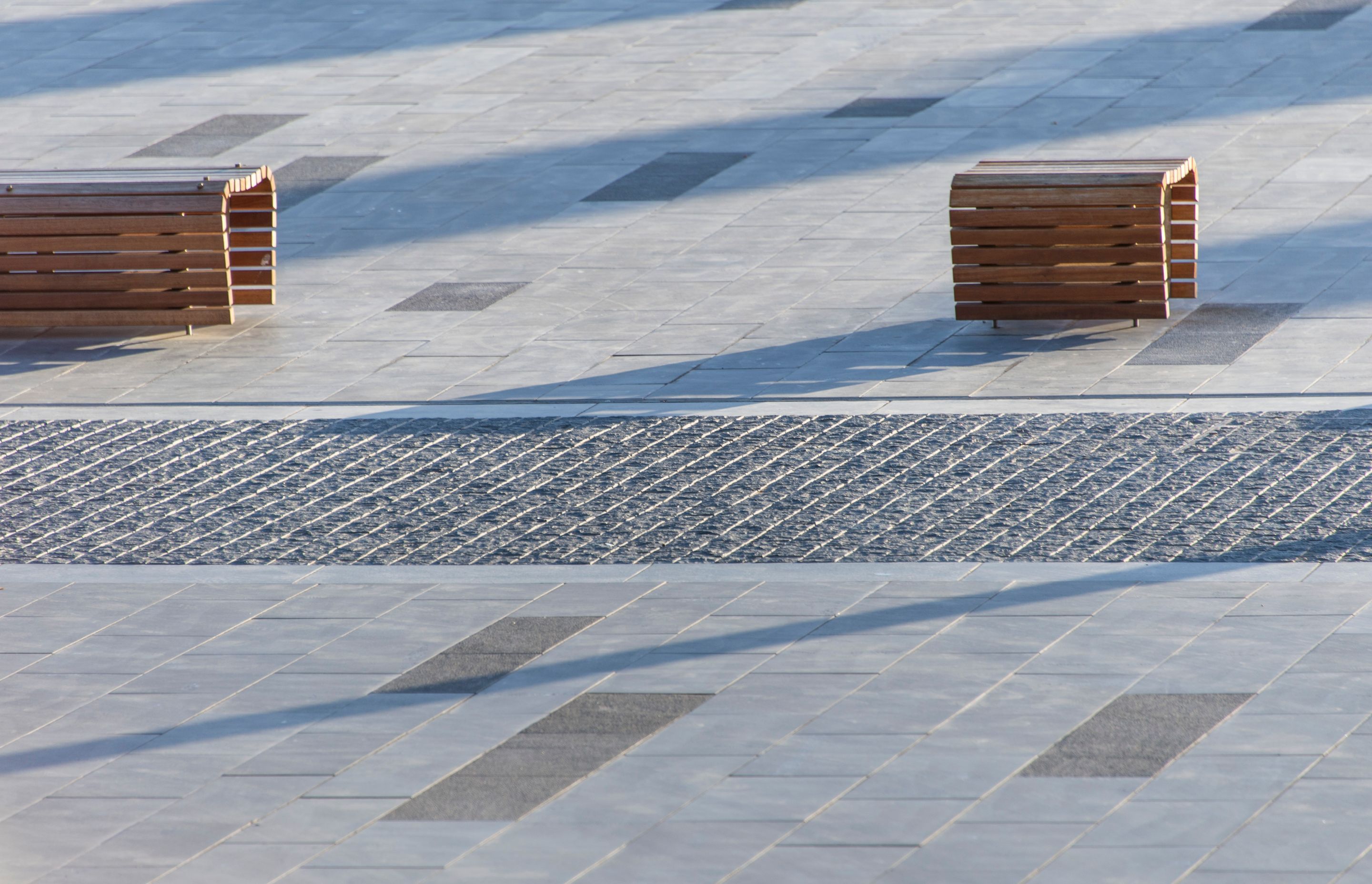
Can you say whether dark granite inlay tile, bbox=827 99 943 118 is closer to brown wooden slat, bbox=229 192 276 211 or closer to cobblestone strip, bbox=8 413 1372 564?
brown wooden slat, bbox=229 192 276 211

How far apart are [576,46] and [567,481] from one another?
467 inches

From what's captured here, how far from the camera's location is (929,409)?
1011cm

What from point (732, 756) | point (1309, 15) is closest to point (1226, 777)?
point (732, 756)

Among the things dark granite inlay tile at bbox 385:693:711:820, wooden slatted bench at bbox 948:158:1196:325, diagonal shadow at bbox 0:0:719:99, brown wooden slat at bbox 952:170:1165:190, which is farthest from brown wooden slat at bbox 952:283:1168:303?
diagonal shadow at bbox 0:0:719:99

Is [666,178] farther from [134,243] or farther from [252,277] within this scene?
[134,243]

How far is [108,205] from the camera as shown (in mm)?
12188

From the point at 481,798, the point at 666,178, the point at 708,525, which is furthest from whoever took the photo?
the point at 666,178

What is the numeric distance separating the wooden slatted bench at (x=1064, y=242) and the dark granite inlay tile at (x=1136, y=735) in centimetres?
523

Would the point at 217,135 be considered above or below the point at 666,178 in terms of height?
above

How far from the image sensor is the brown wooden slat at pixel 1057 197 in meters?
11.3

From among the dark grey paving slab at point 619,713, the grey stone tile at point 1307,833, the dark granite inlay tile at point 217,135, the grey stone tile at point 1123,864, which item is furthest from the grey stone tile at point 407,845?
the dark granite inlay tile at point 217,135

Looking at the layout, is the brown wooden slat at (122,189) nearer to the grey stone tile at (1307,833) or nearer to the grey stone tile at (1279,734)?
the grey stone tile at (1279,734)

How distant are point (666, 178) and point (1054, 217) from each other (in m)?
4.82

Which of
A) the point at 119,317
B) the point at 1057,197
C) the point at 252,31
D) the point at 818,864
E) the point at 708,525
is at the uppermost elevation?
the point at 252,31
